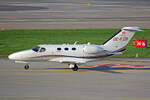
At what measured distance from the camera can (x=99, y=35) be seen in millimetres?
62094

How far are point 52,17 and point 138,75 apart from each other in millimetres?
48362

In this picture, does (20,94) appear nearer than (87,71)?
Yes

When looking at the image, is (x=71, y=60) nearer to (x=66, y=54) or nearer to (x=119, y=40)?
(x=66, y=54)

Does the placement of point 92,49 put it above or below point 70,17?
below

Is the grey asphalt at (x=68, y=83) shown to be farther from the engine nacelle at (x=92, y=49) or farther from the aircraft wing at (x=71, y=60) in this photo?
the engine nacelle at (x=92, y=49)

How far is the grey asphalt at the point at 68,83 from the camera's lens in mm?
30484

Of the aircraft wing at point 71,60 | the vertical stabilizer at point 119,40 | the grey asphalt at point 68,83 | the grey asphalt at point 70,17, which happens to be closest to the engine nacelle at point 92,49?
the aircraft wing at point 71,60

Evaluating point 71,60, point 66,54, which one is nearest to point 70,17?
point 66,54

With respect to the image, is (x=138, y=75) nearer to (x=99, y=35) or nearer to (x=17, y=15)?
(x=99, y=35)

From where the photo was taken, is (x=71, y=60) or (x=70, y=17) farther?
(x=70, y=17)

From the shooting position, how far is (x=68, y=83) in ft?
113

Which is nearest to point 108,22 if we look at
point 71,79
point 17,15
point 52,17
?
point 52,17

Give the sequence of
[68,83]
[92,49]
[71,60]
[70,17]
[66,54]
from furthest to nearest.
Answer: [70,17]
[66,54]
[71,60]
[92,49]
[68,83]

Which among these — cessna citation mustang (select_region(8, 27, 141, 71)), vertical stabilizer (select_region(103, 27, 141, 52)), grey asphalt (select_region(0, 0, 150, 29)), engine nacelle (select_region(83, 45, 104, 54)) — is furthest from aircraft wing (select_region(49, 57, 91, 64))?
grey asphalt (select_region(0, 0, 150, 29))
